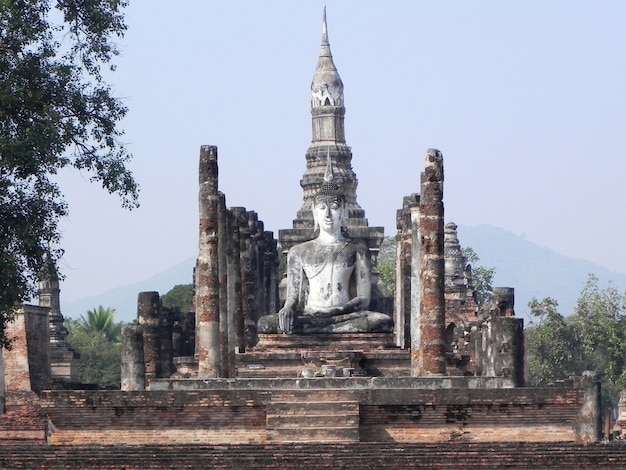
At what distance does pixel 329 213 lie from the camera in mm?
36875

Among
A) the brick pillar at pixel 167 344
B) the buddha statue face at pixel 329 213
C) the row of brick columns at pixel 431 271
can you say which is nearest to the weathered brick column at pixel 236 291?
the brick pillar at pixel 167 344

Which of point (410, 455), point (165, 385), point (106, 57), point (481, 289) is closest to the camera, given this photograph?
point (410, 455)

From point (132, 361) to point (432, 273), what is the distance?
4428mm

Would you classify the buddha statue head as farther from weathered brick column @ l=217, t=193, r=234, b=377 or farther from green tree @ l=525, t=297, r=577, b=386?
green tree @ l=525, t=297, r=577, b=386

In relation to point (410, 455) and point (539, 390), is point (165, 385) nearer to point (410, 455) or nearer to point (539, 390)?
point (539, 390)

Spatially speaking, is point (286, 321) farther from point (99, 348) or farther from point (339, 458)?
point (99, 348)

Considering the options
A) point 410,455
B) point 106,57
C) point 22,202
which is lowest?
point 410,455

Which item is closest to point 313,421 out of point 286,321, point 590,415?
point 590,415

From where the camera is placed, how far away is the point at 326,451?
19734 millimetres

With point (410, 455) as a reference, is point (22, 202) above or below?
above

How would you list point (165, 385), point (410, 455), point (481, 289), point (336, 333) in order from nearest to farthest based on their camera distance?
point (410, 455)
point (165, 385)
point (336, 333)
point (481, 289)

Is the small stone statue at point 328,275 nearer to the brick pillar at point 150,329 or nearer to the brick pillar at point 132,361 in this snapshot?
the brick pillar at point 150,329

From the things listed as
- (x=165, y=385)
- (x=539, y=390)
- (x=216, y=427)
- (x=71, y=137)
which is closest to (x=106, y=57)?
(x=71, y=137)

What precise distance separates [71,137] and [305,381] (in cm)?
525
